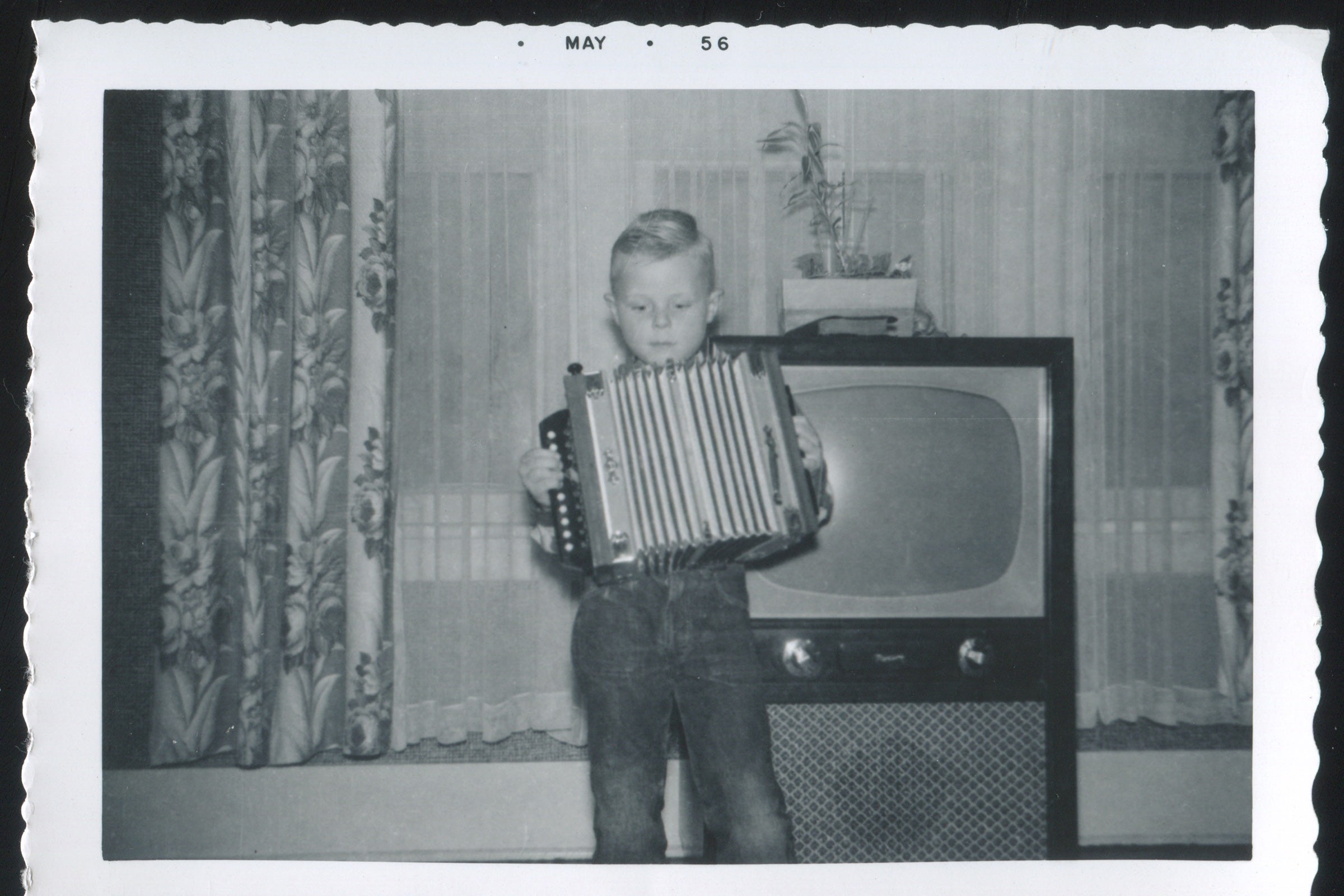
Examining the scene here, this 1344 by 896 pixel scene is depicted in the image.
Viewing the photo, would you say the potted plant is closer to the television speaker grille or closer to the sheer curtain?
the sheer curtain

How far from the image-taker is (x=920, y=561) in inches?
41.4

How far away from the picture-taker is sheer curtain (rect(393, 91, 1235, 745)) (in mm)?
1227

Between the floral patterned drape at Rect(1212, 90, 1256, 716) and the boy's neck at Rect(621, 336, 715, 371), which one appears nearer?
the boy's neck at Rect(621, 336, 715, 371)

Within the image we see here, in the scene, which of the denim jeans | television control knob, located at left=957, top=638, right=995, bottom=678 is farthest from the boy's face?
television control knob, located at left=957, top=638, right=995, bottom=678

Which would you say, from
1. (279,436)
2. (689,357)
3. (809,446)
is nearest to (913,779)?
(809,446)

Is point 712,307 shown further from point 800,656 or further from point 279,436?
point 279,436

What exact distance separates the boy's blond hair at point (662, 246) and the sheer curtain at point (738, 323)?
113 millimetres

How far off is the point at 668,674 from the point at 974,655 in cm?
37

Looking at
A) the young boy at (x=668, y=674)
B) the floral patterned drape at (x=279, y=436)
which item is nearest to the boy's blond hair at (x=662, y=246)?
the young boy at (x=668, y=674)

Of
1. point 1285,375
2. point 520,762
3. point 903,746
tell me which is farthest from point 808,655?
point 1285,375

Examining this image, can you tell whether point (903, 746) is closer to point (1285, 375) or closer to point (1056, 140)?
point (1285, 375)

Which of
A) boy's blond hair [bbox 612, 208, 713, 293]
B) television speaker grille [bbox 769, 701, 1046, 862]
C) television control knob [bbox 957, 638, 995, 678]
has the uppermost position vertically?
boy's blond hair [bbox 612, 208, 713, 293]

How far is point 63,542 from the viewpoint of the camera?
39.3 inches

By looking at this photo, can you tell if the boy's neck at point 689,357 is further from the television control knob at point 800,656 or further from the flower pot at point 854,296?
the television control knob at point 800,656
